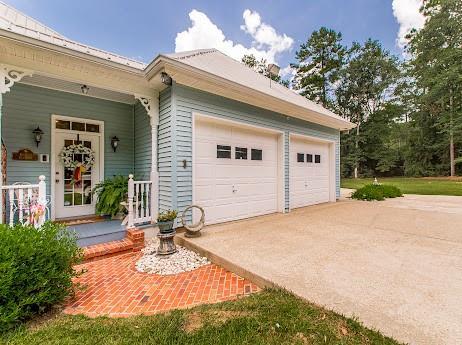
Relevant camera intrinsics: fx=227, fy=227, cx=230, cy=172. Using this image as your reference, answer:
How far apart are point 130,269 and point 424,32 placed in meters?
29.7

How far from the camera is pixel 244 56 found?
74.2ft

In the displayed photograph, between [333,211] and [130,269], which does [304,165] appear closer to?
[333,211]

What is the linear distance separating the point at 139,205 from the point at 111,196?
24.6 inches

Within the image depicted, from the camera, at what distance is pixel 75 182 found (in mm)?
5066

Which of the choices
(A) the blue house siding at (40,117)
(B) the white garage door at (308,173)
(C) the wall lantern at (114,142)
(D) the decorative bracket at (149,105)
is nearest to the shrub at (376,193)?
(B) the white garage door at (308,173)

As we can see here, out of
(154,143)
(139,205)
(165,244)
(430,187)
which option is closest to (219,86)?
(154,143)

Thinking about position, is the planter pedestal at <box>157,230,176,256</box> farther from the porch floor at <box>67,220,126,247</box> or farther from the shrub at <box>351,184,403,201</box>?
the shrub at <box>351,184,403,201</box>

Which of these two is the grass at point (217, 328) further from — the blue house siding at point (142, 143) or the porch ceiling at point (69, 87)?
the porch ceiling at point (69, 87)

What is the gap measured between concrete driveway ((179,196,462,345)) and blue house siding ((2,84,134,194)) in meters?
3.39

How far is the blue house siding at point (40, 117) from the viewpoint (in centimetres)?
433

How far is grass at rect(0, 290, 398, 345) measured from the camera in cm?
176

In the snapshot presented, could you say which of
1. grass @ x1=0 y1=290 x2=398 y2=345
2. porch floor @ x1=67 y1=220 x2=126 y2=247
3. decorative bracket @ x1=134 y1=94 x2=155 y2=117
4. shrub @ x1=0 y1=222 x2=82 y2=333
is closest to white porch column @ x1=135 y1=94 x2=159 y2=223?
decorative bracket @ x1=134 y1=94 x2=155 y2=117

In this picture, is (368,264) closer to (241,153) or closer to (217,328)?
(217,328)

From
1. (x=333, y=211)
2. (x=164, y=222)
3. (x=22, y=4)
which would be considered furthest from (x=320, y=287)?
(x=22, y=4)
